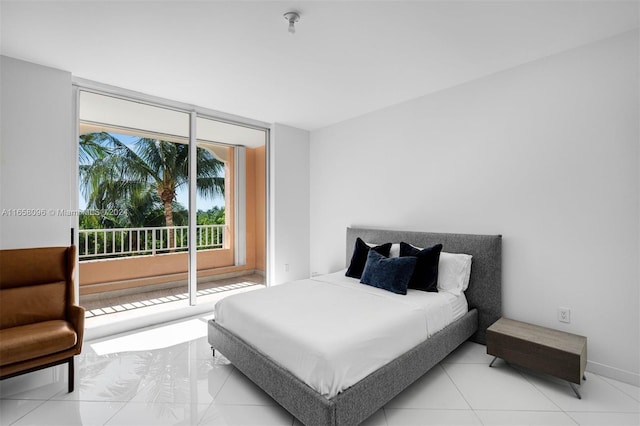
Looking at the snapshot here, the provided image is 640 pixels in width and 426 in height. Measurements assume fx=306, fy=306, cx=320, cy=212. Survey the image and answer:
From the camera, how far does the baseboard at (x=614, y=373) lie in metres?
2.29

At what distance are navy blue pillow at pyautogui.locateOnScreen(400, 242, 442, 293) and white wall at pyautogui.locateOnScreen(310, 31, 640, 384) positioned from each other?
1.65ft

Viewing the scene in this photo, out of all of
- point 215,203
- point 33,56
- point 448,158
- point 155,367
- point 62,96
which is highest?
point 33,56

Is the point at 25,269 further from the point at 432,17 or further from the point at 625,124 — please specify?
the point at 625,124

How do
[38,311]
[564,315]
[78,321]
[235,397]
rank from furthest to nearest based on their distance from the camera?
[564,315]
[38,311]
[78,321]
[235,397]

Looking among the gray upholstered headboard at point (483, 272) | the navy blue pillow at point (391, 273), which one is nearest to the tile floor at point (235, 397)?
the gray upholstered headboard at point (483, 272)

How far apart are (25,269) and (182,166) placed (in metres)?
1.92

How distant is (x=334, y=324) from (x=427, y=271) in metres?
1.31

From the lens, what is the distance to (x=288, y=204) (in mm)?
4840

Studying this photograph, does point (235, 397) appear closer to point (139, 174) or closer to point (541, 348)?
Result: point (541, 348)

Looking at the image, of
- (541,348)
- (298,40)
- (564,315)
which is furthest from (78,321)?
(564,315)

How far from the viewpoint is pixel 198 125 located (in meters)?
4.23

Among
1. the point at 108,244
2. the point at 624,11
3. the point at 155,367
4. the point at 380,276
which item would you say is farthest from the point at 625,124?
the point at 108,244

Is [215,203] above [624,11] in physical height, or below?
below

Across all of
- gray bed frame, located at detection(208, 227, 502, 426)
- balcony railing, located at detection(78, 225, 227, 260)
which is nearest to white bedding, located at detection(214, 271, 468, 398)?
gray bed frame, located at detection(208, 227, 502, 426)
